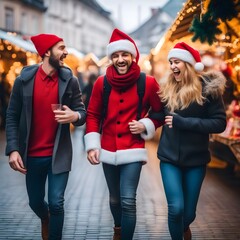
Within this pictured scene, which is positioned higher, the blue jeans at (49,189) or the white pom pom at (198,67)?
the white pom pom at (198,67)

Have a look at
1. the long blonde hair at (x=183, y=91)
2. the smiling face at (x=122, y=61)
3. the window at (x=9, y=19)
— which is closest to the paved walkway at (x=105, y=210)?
the long blonde hair at (x=183, y=91)

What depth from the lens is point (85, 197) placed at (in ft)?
25.5

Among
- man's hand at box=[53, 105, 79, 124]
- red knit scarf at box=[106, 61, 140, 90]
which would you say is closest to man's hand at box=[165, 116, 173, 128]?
red knit scarf at box=[106, 61, 140, 90]

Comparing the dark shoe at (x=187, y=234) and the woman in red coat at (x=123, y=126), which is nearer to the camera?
the woman in red coat at (x=123, y=126)

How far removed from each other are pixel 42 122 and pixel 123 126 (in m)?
0.74

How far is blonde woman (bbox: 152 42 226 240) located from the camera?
4.65 m

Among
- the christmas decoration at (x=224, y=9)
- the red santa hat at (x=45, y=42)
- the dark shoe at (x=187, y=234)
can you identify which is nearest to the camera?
the red santa hat at (x=45, y=42)

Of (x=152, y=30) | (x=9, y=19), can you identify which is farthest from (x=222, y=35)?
(x=152, y=30)

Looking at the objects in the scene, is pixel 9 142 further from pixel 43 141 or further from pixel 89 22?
pixel 89 22

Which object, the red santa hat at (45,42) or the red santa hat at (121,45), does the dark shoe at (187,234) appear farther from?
the red santa hat at (45,42)

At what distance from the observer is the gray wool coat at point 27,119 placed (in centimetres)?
471

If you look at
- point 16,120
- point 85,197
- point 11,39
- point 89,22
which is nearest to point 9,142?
point 16,120

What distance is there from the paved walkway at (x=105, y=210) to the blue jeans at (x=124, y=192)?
762 millimetres

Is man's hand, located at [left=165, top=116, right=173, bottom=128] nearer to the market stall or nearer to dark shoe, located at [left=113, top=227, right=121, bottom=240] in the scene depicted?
the market stall
